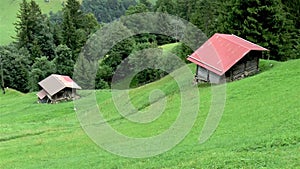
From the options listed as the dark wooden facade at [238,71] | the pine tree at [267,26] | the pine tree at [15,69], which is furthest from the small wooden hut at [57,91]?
the pine tree at [15,69]

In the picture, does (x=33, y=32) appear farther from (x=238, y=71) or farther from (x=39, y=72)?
(x=238, y=71)

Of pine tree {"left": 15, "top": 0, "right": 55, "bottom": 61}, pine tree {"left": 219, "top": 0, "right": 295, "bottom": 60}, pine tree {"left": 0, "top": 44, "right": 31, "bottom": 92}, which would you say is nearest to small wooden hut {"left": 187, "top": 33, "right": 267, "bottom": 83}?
pine tree {"left": 219, "top": 0, "right": 295, "bottom": 60}

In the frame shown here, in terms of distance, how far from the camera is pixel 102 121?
42.5 metres

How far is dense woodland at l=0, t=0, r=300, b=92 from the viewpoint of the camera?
57438 millimetres

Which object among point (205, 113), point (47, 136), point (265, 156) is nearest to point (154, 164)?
point (265, 156)

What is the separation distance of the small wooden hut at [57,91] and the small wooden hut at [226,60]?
98.9ft

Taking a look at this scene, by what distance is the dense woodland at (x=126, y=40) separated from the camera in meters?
57.4

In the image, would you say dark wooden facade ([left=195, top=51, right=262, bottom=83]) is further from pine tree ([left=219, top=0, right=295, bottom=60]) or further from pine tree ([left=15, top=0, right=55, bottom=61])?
pine tree ([left=15, top=0, right=55, bottom=61])

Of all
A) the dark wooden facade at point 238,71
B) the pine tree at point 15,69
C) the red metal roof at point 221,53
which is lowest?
the pine tree at point 15,69

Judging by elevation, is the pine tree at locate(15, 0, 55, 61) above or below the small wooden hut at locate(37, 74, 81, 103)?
above

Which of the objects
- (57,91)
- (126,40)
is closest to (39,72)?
(126,40)

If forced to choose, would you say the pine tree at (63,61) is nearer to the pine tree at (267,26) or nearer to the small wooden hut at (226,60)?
the pine tree at (267,26)

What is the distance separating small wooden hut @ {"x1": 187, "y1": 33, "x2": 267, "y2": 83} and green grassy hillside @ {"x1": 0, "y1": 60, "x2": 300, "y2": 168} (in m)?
2.07

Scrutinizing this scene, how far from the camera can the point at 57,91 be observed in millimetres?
68875
